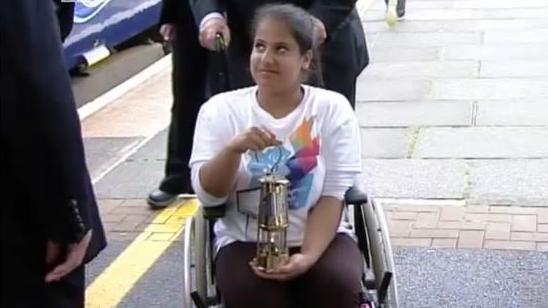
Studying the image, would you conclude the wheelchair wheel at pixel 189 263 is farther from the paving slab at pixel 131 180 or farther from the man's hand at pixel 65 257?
the paving slab at pixel 131 180

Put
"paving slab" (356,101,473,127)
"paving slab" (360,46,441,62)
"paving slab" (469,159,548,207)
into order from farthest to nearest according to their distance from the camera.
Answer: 1. "paving slab" (360,46,441,62)
2. "paving slab" (356,101,473,127)
3. "paving slab" (469,159,548,207)

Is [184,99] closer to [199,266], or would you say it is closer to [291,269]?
[199,266]

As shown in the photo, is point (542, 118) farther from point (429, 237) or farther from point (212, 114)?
point (212, 114)

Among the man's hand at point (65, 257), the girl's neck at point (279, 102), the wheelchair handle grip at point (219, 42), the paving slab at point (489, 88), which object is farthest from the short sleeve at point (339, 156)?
the paving slab at point (489, 88)

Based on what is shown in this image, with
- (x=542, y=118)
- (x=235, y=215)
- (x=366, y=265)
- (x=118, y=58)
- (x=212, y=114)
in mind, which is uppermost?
(x=212, y=114)

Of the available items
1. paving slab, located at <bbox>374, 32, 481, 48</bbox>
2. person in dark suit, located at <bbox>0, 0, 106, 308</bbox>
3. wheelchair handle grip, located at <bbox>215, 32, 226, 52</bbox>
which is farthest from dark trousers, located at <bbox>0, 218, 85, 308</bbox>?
paving slab, located at <bbox>374, 32, 481, 48</bbox>

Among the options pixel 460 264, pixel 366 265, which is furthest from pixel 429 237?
pixel 366 265

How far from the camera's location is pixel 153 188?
6.30 meters

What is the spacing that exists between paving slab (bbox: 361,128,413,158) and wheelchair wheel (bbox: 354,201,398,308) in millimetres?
3162

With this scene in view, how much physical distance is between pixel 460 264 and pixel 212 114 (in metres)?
1.88

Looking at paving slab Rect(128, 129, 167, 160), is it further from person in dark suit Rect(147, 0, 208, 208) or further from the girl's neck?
the girl's neck

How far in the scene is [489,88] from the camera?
28.4 ft

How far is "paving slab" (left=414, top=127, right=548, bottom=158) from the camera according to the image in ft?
21.9

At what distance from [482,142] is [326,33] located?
3317 millimetres
